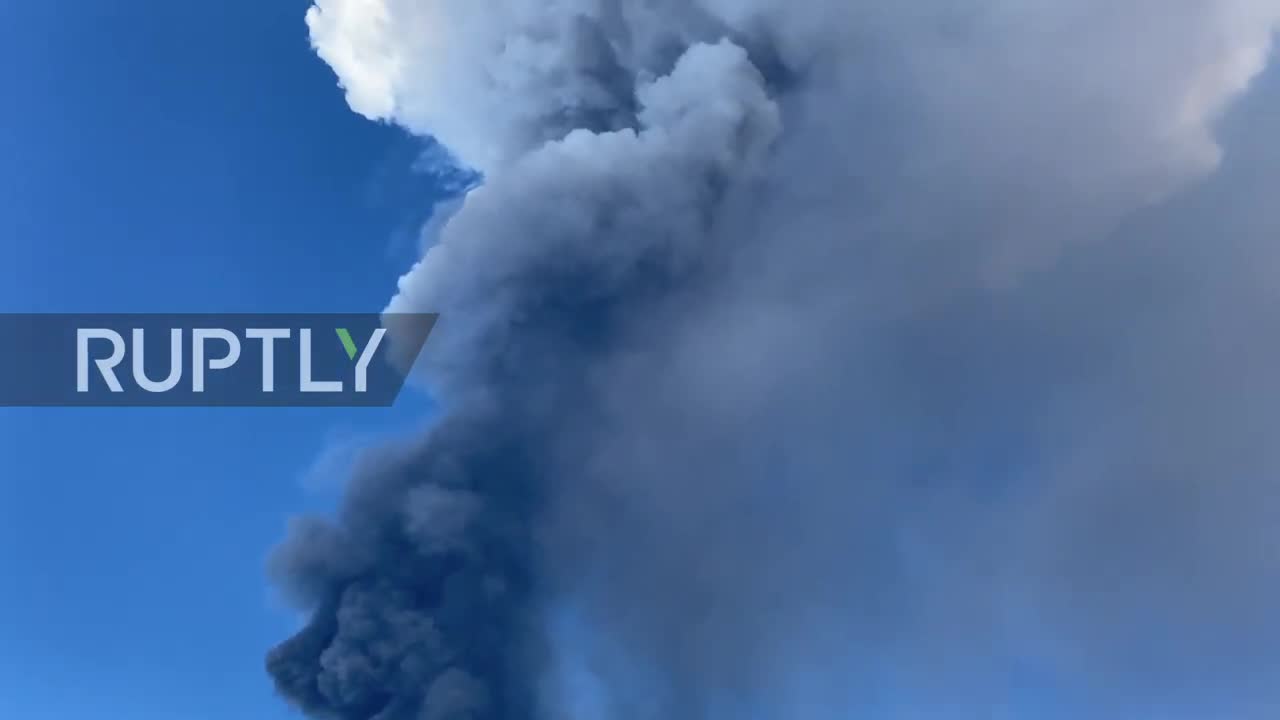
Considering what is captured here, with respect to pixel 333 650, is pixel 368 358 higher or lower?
higher

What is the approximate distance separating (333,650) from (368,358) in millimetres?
10044

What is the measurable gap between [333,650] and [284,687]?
230 centimetres

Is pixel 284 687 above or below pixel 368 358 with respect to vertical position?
below

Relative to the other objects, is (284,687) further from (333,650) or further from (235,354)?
(235,354)

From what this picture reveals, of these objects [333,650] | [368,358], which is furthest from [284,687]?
[368,358]

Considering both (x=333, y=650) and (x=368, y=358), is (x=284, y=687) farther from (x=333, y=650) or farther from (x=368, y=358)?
(x=368, y=358)

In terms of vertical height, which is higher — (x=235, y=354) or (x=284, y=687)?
(x=235, y=354)

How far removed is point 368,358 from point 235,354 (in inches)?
199

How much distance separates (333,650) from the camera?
10812cm

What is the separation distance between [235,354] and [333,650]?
1112 centimetres

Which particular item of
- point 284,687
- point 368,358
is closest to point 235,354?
point 368,358

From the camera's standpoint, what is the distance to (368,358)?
107250 millimetres

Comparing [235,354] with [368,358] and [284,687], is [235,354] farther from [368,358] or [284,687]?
[284,687]

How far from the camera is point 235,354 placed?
104312 mm
